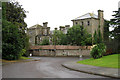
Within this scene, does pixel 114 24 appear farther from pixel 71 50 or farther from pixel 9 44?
pixel 9 44

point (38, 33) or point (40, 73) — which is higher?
point (38, 33)

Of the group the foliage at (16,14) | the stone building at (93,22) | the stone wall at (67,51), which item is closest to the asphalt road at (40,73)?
the foliage at (16,14)

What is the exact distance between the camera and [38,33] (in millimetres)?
67625

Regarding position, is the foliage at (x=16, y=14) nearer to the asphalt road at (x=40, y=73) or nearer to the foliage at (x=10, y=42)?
the foliage at (x=10, y=42)

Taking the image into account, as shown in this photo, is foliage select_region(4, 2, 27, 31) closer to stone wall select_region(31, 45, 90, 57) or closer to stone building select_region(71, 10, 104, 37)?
stone wall select_region(31, 45, 90, 57)

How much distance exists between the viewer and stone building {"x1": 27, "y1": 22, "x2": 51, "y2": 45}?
66625 millimetres

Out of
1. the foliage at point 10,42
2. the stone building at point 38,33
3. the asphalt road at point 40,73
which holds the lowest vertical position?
the asphalt road at point 40,73

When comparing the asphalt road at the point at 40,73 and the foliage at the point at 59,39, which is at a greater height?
the foliage at the point at 59,39

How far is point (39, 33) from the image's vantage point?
67.9 meters

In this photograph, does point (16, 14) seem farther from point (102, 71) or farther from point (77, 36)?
point (102, 71)

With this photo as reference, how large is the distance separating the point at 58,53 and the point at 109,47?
754 inches

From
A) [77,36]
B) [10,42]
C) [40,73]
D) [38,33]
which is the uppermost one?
[38,33]

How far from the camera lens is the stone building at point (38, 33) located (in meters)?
66.6

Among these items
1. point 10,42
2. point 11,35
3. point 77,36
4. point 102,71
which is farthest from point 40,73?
point 77,36
